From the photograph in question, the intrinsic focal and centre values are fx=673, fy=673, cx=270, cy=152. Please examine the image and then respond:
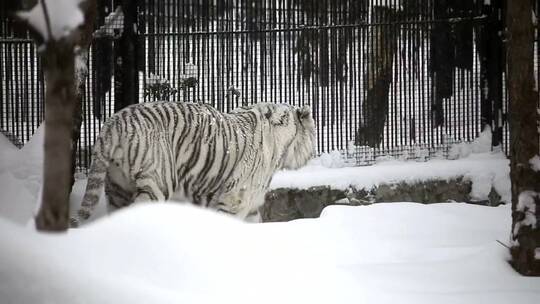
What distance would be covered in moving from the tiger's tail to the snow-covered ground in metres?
0.67

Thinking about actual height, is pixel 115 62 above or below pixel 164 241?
above

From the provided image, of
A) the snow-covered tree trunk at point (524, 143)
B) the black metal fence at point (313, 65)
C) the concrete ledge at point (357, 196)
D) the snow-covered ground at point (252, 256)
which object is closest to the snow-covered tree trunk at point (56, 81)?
the snow-covered ground at point (252, 256)

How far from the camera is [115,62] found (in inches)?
273

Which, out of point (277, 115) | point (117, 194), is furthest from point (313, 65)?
point (117, 194)

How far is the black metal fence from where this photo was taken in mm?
6969

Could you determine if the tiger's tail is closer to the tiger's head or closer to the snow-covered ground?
the snow-covered ground

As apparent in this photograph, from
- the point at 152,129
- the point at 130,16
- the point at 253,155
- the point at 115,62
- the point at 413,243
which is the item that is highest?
the point at 130,16

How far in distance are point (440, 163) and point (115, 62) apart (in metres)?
3.72

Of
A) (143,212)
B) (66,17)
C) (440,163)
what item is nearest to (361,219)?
(440,163)

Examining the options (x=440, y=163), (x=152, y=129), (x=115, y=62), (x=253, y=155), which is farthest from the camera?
(x=440, y=163)

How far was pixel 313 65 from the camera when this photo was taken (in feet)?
24.4

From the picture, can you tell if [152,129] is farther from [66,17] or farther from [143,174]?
[66,17]

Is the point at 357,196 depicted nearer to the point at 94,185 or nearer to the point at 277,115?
the point at 277,115

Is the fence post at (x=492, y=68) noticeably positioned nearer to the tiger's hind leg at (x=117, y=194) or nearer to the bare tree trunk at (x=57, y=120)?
the tiger's hind leg at (x=117, y=194)
